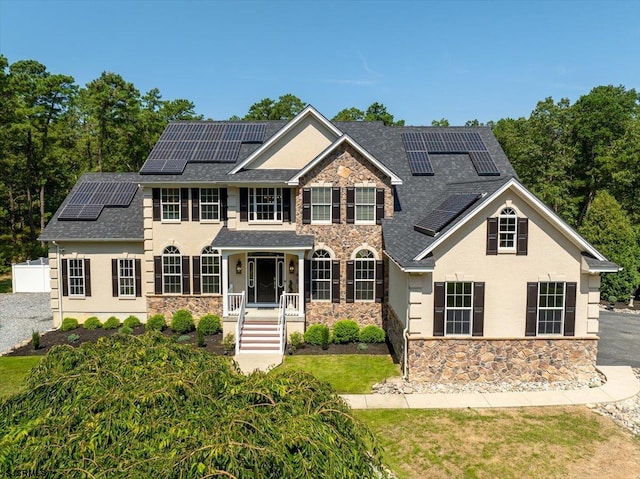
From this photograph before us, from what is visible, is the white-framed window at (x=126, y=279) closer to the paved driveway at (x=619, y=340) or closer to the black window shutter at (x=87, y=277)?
the black window shutter at (x=87, y=277)

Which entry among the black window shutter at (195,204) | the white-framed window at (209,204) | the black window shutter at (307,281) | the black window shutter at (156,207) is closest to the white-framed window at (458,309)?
the black window shutter at (307,281)

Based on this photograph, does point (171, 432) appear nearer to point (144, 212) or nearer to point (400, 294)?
point (400, 294)

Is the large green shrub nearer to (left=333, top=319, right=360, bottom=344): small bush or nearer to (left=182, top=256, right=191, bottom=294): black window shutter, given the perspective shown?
(left=333, top=319, right=360, bottom=344): small bush

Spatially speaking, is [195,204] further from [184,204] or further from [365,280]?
[365,280]

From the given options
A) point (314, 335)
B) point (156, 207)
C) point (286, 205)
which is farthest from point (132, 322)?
point (286, 205)

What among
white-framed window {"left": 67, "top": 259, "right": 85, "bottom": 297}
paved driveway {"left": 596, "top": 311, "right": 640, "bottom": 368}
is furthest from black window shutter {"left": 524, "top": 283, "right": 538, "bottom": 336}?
white-framed window {"left": 67, "top": 259, "right": 85, "bottom": 297}

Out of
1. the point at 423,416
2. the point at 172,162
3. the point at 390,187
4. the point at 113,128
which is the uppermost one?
the point at 113,128

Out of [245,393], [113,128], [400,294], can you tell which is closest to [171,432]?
[245,393]
